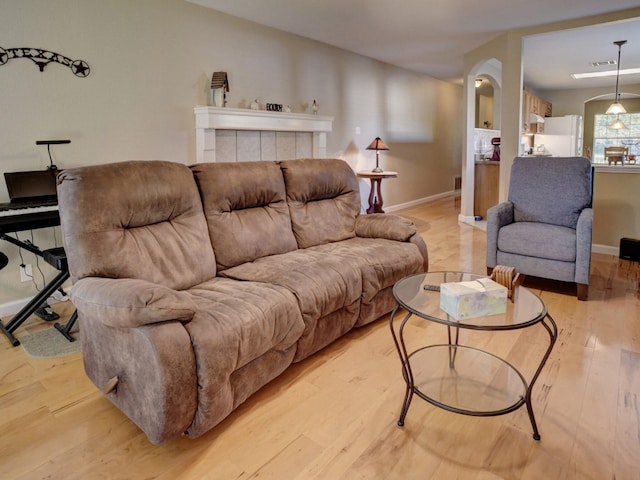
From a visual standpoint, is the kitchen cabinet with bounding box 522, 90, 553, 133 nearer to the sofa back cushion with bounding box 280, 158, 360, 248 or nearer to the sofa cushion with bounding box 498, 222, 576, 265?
the sofa cushion with bounding box 498, 222, 576, 265

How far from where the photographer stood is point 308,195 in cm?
304

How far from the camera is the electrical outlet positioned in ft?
10.1

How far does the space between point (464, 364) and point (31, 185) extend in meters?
2.90

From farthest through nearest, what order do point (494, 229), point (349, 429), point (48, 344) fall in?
point (494, 229) < point (48, 344) < point (349, 429)

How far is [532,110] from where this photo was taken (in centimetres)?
830

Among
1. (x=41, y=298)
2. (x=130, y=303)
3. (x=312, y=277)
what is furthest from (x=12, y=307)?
(x=312, y=277)

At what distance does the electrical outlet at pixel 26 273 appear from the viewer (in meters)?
3.08

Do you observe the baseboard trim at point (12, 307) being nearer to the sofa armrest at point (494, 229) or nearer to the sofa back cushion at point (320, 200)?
the sofa back cushion at point (320, 200)

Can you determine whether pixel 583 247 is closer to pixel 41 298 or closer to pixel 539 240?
pixel 539 240

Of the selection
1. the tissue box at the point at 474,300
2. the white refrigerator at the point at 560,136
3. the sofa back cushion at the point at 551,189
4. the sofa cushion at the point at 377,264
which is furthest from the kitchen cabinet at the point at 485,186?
the tissue box at the point at 474,300

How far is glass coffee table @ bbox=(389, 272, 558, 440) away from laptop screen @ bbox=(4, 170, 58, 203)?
2.43 metres

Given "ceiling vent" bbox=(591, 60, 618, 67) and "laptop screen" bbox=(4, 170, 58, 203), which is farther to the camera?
"ceiling vent" bbox=(591, 60, 618, 67)

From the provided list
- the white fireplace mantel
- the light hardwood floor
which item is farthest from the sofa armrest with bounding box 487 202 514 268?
the white fireplace mantel

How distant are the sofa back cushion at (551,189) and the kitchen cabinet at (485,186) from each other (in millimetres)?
2524
